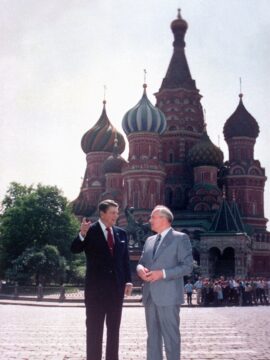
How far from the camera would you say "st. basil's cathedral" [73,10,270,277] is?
6538cm

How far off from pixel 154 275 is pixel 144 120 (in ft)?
212

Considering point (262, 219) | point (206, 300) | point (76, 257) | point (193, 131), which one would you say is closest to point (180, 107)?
point (193, 131)

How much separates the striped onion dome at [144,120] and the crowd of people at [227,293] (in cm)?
3879

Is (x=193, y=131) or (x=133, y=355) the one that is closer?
(x=133, y=355)

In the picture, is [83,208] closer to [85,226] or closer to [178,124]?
[178,124]

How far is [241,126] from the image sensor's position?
77.8 metres

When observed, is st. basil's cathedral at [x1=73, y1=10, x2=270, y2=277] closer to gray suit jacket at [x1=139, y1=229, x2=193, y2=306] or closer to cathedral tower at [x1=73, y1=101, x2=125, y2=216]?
cathedral tower at [x1=73, y1=101, x2=125, y2=216]

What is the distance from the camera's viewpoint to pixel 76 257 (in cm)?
5425

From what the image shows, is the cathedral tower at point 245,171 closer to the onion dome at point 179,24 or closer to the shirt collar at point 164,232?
the onion dome at point 179,24

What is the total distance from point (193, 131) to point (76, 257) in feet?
97.3

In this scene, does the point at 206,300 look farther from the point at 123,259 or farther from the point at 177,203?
the point at 177,203

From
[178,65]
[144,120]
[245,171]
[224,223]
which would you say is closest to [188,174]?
[245,171]

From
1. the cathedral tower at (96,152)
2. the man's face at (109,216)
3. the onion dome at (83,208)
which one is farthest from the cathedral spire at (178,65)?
the man's face at (109,216)

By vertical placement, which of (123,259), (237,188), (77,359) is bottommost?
(77,359)
